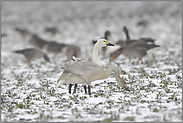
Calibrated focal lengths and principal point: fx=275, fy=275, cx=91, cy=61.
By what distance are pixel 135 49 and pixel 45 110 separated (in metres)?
6.13

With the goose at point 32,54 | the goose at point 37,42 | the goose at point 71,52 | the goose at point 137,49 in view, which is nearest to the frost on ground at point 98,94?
the goose at point 32,54

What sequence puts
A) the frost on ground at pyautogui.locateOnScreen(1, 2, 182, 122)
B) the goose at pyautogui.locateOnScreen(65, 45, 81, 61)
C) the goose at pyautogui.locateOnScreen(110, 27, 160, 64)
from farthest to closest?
1. the goose at pyautogui.locateOnScreen(65, 45, 81, 61)
2. the goose at pyautogui.locateOnScreen(110, 27, 160, 64)
3. the frost on ground at pyautogui.locateOnScreen(1, 2, 182, 122)

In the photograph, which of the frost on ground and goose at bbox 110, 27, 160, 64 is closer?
the frost on ground

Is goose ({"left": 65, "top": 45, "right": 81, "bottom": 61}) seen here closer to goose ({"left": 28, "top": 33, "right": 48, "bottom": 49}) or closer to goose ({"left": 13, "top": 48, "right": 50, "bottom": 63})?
goose ({"left": 13, "top": 48, "right": 50, "bottom": 63})

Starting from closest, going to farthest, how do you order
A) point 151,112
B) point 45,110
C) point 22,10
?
point 151,112 < point 45,110 < point 22,10

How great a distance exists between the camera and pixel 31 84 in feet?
28.4

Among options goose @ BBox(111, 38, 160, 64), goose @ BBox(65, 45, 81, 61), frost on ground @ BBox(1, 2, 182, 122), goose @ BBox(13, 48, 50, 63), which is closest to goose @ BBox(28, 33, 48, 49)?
frost on ground @ BBox(1, 2, 182, 122)

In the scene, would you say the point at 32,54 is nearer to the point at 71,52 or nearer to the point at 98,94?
the point at 71,52

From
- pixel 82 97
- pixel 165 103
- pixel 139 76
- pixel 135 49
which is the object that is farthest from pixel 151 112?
pixel 135 49

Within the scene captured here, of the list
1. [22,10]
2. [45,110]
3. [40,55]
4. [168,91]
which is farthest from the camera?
[22,10]

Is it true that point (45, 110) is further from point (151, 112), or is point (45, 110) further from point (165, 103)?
point (165, 103)

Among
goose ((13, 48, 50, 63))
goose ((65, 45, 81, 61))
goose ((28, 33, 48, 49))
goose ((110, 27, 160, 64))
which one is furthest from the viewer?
goose ((28, 33, 48, 49))

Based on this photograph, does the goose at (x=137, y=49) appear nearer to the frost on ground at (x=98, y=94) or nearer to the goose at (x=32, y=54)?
the frost on ground at (x=98, y=94)

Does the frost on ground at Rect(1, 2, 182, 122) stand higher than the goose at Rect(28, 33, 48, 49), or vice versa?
the goose at Rect(28, 33, 48, 49)
